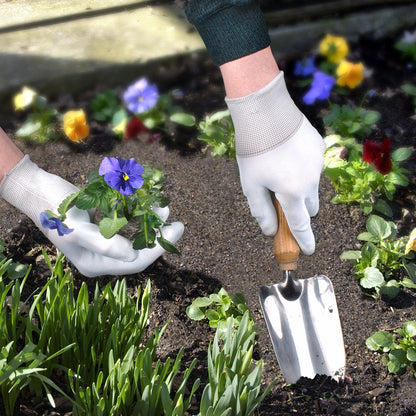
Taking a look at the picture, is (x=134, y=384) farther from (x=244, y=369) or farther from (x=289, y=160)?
(x=289, y=160)

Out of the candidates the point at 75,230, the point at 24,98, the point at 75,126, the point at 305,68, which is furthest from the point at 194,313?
the point at 305,68

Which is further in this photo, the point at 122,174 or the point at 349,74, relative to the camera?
the point at 349,74

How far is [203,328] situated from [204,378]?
8.1 inches

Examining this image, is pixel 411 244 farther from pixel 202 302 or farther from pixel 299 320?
pixel 202 302

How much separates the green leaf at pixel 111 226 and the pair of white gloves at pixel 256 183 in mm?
258

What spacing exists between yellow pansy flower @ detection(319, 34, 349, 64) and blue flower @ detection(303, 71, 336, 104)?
0.25 metres

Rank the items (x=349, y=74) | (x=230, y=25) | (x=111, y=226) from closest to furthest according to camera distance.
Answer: (x=111, y=226), (x=230, y=25), (x=349, y=74)

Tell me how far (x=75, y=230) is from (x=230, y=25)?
0.80m

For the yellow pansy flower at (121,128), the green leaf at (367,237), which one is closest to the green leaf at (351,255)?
the green leaf at (367,237)

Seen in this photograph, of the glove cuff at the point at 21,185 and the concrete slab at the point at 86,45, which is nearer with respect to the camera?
the glove cuff at the point at 21,185

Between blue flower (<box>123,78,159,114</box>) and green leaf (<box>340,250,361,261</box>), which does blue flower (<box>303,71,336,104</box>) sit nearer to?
blue flower (<box>123,78,159,114</box>)

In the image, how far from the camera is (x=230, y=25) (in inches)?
72.2

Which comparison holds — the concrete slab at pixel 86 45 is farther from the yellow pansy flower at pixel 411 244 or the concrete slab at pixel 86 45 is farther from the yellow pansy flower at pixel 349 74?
the yellow pansy flower at pixel 411 244

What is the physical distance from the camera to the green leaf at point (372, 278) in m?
2.11
